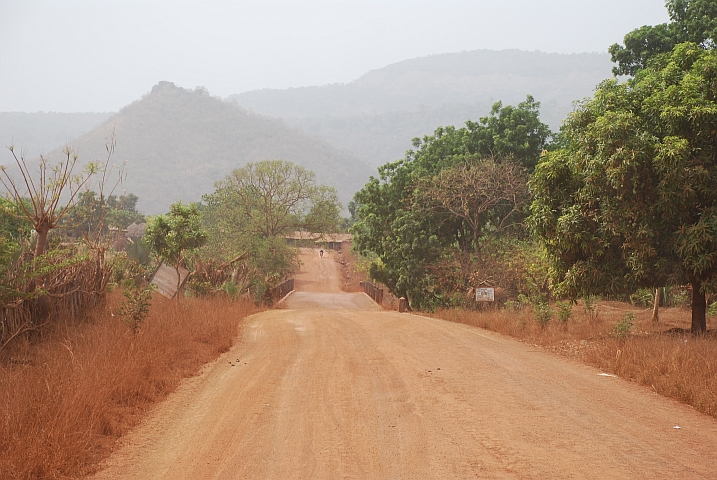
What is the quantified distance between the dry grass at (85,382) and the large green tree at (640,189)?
27.5 ft

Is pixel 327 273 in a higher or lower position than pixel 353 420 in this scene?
lower

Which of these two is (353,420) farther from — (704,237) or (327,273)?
(327,273)

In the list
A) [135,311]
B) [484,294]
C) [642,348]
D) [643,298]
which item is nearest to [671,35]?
[643,298]

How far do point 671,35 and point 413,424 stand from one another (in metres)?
22.3

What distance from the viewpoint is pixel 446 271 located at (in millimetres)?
28359

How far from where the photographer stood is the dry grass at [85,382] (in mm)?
6293

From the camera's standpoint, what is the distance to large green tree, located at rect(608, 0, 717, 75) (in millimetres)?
22909

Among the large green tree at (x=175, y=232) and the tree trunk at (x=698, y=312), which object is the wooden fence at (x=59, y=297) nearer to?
the large green tree at (x=175, y=232)

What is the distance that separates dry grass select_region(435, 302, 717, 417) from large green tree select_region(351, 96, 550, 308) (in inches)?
328

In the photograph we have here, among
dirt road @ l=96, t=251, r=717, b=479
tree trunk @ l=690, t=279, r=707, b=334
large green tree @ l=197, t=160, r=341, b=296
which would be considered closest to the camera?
dirt road @ l=96, t=251, r=717, b=479

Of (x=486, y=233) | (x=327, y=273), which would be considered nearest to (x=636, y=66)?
(x=486, y=233)

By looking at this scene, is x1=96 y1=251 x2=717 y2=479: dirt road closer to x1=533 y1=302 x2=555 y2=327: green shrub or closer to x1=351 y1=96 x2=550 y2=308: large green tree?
x1=533 y1=302 x2=555 y2=327: green shrub

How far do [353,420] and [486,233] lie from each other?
22444 mm

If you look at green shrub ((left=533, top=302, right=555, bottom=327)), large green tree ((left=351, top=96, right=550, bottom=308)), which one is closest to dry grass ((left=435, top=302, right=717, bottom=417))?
green shrub ((left=533, top=302, right=555, bottom=327))
